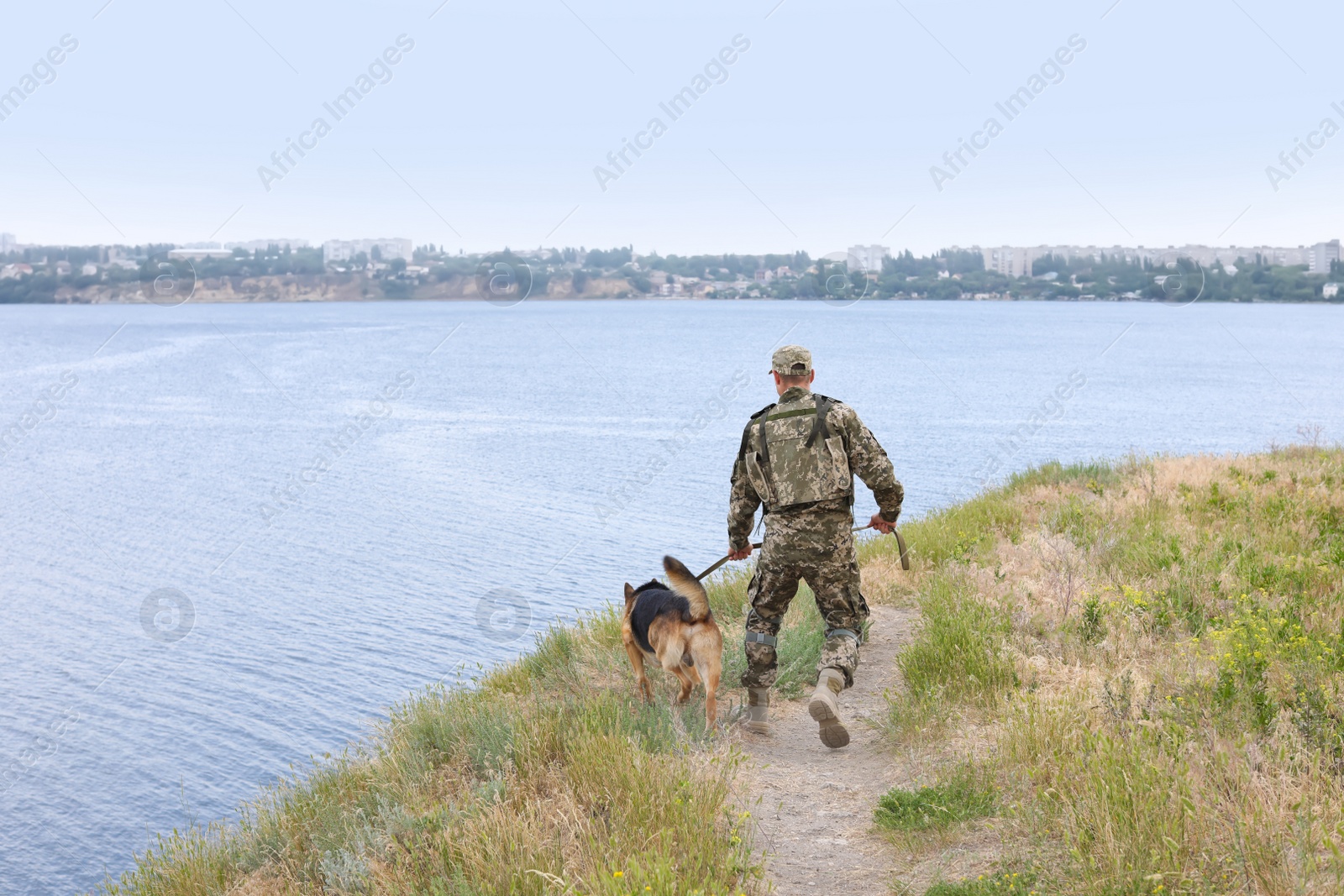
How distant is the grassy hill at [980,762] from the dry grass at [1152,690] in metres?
0.02

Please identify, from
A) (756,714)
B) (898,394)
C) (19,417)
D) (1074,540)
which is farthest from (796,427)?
(19,417)

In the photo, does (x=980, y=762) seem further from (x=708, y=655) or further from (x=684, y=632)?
(x=684, y=632)

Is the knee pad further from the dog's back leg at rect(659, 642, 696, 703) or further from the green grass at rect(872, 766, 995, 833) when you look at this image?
the green grass at rect(872, 766, 995, 833)

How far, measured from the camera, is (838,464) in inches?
267

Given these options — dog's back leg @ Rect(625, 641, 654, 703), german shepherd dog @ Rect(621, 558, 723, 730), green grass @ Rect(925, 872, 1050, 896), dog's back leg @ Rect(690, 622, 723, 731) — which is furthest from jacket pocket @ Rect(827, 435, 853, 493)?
green grass @ Rect(925, 872, 1050, 896)

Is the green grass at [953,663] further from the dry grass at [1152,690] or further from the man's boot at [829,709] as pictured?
the man's boot at [829,709]

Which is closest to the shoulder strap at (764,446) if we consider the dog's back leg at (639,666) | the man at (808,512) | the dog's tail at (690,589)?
the man at (808,512)

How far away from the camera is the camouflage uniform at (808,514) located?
680 centimetres

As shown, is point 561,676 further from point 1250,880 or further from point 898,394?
point 898,394

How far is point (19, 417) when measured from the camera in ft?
170

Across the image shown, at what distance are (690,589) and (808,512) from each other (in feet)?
3.28

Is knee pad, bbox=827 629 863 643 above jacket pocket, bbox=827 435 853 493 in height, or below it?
below

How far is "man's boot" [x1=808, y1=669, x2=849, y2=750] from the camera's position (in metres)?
6.64

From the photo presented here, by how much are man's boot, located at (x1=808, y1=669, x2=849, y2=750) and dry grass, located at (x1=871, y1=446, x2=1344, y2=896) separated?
45 centimetres
